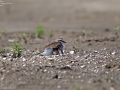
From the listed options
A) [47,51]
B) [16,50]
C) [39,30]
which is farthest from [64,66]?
[39,30]

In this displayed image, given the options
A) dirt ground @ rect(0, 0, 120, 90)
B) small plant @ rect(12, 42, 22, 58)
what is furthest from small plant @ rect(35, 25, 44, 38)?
small plant @ rect(12, 42, 22, 58)

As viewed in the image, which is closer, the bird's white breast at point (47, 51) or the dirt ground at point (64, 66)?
the dirt ground at point (64, 66)

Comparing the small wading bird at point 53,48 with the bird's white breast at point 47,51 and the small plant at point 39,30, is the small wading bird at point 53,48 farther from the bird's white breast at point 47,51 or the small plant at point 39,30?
the small plant at point 39,30

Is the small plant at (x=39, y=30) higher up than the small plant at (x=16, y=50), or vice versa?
the small plant at (x=39, y=30)

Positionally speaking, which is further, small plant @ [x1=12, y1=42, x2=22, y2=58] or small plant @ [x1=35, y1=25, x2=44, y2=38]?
small plant @ [x1=35, y1=25, x2=44, y2=38]

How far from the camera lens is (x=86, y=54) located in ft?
35.1

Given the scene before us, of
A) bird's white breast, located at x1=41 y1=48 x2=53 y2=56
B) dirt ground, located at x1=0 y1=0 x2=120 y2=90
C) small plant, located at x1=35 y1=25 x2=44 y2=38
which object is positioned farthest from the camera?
small plant, located at x1=35 y1=25 x2=44 y2=38

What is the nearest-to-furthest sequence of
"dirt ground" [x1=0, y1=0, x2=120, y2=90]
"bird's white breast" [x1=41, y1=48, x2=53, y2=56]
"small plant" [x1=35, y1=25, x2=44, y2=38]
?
1. "dirt ground" [x1=0, y1=0, x2=120, y2=90]
2. "bird's white breast" [x1=41, y1=48, x2=53, y2=56]
3. "small plant" [x1=35, y1=25, x2=44, y2=38]

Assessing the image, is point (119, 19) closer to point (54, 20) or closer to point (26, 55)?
point (54, 20)

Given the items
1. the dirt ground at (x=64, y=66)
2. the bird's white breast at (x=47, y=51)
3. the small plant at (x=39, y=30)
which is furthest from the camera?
the small plant at (x=39, y=30)

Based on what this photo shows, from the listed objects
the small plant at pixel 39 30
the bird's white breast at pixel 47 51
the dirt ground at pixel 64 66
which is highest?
the small plant at pixel 39 30

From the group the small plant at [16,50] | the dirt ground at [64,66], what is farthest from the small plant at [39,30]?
the small plant at [16,50]

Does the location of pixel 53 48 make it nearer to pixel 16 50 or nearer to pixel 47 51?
pixel 47 51

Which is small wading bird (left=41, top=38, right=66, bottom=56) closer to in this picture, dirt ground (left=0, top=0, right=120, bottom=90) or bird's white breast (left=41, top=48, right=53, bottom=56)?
bird's white breast (left=41, top=48, right=53, bottom=56)
